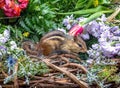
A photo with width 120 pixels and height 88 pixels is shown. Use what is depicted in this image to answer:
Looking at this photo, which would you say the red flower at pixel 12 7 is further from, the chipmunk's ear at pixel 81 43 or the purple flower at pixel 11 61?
the purple flower at pixel 11 61

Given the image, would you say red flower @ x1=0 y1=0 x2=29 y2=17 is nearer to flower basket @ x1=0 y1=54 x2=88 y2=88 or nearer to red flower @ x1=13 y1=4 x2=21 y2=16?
red flower @ x1=13 y1=4 x2=21 y2=16

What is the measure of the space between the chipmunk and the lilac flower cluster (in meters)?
0.10

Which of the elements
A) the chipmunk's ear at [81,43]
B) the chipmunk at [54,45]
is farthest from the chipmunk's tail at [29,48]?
the chipmunk's ear at [81,43]

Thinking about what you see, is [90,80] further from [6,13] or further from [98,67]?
[6,13]

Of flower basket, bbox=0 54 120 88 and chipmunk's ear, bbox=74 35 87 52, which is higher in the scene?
chipmunk's ear, bbox=74 35 87 52

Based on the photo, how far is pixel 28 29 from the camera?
2.39m

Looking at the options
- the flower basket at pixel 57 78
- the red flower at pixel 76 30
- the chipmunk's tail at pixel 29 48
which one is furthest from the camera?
the red flower at pixel 76 30

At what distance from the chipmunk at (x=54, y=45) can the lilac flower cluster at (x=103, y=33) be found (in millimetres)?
104

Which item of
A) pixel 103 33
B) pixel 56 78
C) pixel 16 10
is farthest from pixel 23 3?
pixel 56 78

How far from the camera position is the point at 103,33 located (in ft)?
6.78

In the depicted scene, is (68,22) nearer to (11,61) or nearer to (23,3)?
(23,3)

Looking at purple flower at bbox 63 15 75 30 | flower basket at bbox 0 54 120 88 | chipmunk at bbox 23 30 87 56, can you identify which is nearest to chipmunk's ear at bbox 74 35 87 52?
chipmunk at bbox 23 30 87 56

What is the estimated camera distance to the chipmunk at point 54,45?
6.75 feet

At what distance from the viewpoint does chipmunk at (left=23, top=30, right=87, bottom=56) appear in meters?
2.06
